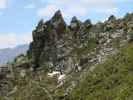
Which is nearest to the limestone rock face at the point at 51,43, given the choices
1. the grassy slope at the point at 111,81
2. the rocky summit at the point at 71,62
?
the rocky summit at the point at 71,62

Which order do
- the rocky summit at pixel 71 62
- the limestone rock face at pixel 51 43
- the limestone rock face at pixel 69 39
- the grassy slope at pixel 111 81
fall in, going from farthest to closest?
the limestone rock face at pixel 51 43
the limestone rock face at pixel 69 39
the rocky summit at pixel 71 62
the grassy slope at pixel 111 81

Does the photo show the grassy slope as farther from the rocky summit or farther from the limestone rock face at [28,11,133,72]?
the limestone rock face at [28,11,133,72]

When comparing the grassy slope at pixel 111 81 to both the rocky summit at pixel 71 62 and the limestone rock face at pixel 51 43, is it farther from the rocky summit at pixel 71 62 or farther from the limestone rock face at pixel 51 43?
the limestone rock face at pixel 51 43

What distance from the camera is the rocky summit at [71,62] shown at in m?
94.7

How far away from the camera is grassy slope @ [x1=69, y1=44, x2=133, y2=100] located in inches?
3275

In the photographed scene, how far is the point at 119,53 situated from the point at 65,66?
17.7 metres

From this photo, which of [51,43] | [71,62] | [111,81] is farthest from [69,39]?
[111,81]

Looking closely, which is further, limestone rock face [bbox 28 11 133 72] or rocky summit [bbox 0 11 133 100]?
limestone rock face [bbox 28 11 133 72]

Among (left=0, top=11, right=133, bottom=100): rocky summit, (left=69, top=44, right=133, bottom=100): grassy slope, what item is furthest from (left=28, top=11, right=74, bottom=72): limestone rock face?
(left=69, top=44, right=133, bottom=100): grassy slope

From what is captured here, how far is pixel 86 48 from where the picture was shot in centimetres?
11712

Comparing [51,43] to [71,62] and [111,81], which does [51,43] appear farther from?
[111,81]

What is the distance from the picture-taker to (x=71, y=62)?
112 meters

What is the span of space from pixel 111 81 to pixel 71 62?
23945 millimetres

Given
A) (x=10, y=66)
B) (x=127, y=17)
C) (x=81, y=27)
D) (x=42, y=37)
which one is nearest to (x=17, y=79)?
(x=10, y=66)
